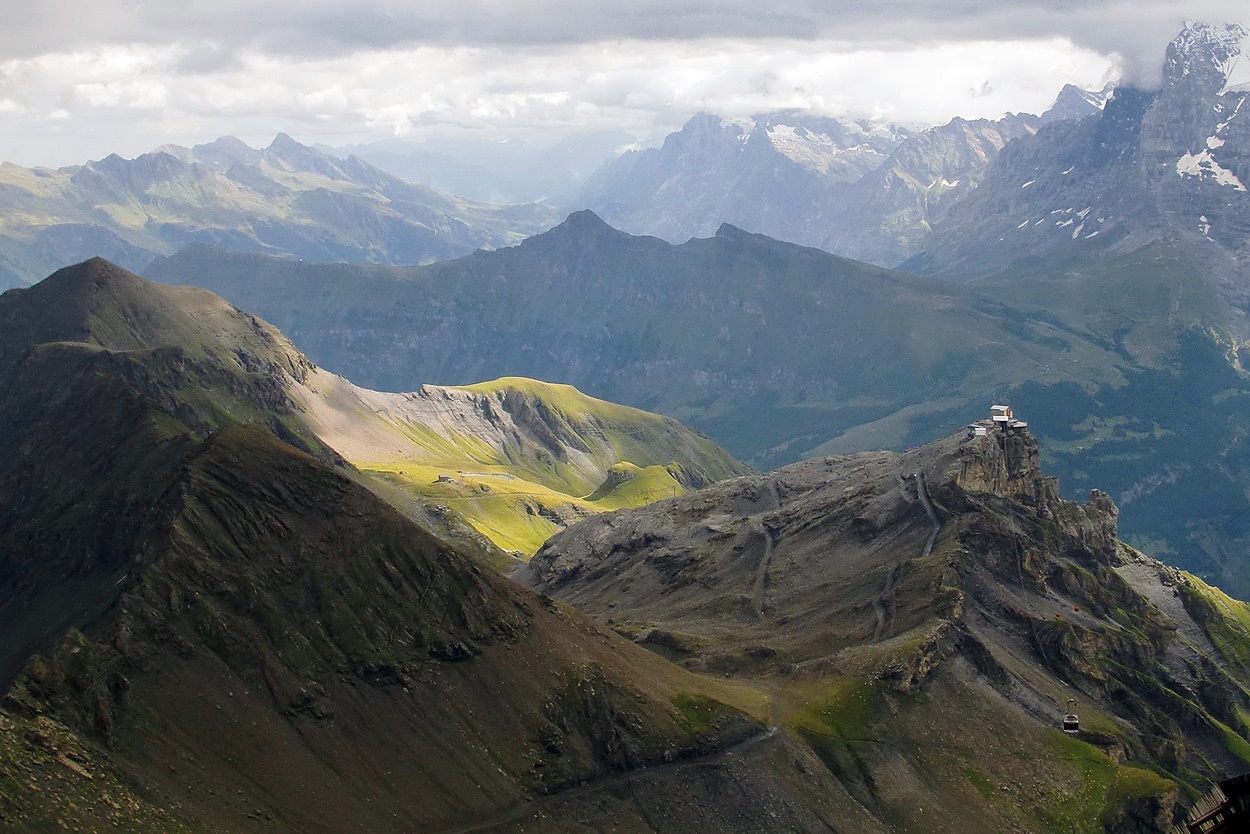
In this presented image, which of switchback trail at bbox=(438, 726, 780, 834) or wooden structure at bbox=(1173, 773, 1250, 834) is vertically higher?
wooden structure at bbox=(1173, 773, 1250, 834)

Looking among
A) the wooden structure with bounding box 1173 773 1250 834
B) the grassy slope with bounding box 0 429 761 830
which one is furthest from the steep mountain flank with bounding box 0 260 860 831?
the wooden structure with bounding box 1173 773 1250 834

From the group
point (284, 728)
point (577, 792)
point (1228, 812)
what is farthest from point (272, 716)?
point (1228, 812)

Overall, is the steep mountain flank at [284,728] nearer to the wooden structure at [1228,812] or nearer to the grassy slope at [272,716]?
the grassy slope at [272,716]

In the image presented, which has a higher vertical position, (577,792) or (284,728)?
(284,728)

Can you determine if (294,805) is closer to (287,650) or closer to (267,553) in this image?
(287,650)

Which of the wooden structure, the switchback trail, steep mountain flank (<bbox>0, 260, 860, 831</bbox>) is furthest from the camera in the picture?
the switchback trail

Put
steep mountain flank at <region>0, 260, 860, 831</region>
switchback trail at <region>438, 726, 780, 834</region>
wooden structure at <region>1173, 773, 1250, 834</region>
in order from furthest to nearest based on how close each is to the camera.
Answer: switchback trail at <region>438, 726, 780, 834</region> < steep mountain flank at <region>0, 260, 860, 831</region> < wooden structure at <region>1173, 773, 1250, 834</region>

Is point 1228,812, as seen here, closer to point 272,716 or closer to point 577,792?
point 272,716

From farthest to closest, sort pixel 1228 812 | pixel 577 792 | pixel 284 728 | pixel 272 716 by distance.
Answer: pixel 577 792
pixel 272 716
pixel 284 728
pixel 1228 812

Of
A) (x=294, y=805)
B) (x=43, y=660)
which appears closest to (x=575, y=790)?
(x=294, y=805)

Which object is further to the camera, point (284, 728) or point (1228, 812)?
point (284, 728)

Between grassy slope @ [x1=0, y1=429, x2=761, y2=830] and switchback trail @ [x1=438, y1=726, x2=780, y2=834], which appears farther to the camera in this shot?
switchback trail @ [x1=438, y1=726, x2=780, y2=834]

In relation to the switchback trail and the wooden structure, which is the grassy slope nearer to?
the switchback trail
